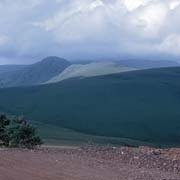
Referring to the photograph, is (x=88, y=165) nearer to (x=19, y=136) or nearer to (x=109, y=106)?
(x=19, y=136)

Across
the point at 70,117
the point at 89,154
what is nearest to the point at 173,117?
the point at 70,117

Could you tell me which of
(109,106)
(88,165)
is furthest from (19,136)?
(109,106)

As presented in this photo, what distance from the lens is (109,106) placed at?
158 m

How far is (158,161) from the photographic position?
818 inches

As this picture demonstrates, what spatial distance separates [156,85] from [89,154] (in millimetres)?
168180

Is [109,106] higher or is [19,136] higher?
[109,106]

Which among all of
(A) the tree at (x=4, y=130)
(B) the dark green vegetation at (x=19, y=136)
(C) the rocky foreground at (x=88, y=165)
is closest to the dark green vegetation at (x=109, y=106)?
(A) the tree at (x=4, y=130)

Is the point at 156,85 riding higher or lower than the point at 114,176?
higher

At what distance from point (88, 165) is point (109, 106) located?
5499 inches

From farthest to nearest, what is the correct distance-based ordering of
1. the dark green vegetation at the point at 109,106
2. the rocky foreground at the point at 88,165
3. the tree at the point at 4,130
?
the dark green vegetation at the point at 109,106, the tree at the point at 4,130, the rocky foreground at the point at 88,165

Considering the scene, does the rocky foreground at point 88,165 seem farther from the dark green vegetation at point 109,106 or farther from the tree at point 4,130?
the dark green vegetation at point 109,106

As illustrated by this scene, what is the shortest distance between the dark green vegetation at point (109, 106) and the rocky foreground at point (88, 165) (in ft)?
304

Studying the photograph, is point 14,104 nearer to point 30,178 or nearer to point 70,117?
point 70,117

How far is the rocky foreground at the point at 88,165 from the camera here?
1591 centimetres
